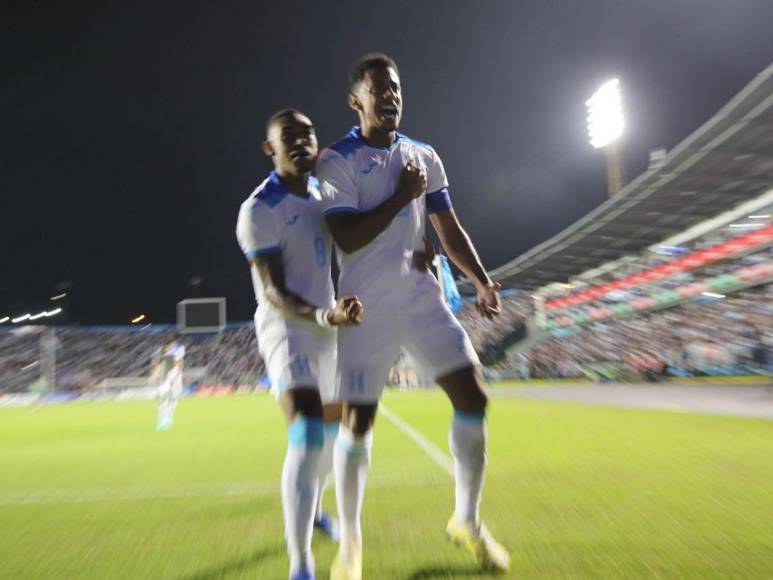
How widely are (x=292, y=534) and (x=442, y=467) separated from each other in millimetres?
3517

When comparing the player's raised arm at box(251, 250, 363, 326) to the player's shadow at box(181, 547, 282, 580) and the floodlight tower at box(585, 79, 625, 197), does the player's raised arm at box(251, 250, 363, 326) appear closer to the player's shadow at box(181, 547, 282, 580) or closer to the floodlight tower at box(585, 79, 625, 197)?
the player's shadow at box(181, 547, 282, 580)

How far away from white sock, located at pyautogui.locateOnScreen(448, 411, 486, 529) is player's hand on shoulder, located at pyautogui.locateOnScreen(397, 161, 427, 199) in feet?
3.49

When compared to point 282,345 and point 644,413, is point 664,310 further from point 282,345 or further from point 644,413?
point 282,345

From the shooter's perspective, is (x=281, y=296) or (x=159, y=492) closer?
(x=281, y=296)

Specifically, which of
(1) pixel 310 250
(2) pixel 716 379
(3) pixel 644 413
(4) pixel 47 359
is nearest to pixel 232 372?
(4) pixel 47 359

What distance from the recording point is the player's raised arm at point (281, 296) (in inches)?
114

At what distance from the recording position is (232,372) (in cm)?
4500

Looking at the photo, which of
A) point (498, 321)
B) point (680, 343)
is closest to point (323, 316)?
point (680, 343)

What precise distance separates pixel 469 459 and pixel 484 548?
400 millimetres

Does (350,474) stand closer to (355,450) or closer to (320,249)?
(355,450)

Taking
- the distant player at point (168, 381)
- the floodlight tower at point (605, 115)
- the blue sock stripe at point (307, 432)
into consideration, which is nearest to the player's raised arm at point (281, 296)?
the blue sock stripe at point (307, 432)

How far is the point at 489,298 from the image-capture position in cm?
349

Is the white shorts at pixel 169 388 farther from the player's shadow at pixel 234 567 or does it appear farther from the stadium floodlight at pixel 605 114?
the stadium floodlight at pixel 605 114

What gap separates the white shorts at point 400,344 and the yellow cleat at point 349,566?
662 mm
